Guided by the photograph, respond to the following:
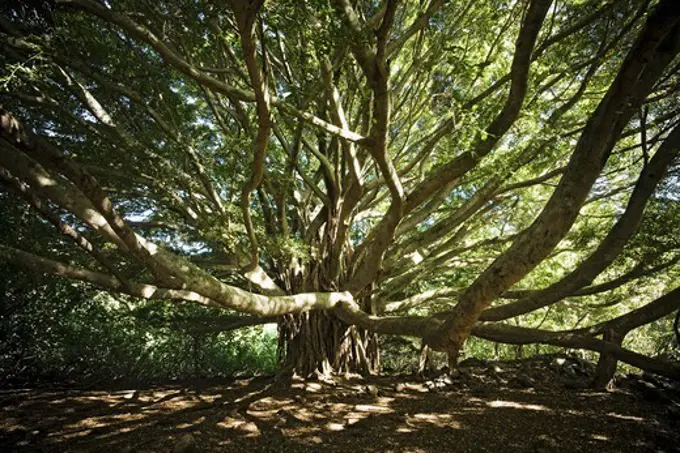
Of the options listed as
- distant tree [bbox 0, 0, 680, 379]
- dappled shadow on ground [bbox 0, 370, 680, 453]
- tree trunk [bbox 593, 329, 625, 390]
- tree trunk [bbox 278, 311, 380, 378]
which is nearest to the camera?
distant tree [bbox 0, 0, 680, 379]

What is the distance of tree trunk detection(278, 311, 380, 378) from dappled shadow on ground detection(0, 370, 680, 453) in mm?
689

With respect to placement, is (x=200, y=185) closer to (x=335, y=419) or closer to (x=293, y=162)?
(x=293, y=162)

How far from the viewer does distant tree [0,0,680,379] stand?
204 cm

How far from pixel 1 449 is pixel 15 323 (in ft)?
13.0

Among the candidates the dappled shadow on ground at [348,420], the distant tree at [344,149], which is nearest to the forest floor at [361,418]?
the dappled shadow on ground at [348,420]

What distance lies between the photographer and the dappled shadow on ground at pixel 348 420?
8.33 feet

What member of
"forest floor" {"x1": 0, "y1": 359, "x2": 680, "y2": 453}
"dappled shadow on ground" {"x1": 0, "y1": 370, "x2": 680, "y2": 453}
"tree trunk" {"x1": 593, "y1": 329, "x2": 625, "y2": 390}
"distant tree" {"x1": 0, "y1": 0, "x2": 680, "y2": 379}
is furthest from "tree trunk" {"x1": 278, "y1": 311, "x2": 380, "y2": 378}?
"tree trunk" {"x1": 593, "y1": 329, "x2": 625, "y2": 390}

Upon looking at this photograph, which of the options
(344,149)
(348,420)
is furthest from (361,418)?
(344,149)

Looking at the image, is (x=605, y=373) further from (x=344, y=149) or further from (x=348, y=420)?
(x=344, y=149)

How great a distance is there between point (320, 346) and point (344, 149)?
10.1 ft

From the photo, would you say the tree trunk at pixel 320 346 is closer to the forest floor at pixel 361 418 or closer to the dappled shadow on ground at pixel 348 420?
the forest floor at pixel 361 418

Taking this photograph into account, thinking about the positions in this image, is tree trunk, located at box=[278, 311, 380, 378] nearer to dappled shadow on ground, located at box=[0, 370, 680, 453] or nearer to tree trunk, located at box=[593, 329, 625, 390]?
dappled shadow on ground, located at box=[0, 370, 680, 453]

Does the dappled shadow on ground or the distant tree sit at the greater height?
the distant tree

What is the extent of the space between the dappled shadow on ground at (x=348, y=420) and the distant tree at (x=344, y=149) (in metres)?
0.62
